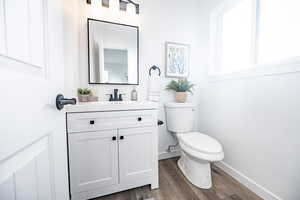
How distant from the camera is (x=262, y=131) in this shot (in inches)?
45.1

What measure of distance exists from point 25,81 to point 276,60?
63.7 inches

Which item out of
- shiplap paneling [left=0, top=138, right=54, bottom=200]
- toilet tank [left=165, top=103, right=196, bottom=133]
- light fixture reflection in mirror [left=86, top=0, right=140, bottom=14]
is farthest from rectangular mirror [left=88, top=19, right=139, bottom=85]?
shiplap paneling [left=0, top=138, right=54, bottom=200]

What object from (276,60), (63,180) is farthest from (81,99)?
(276,60)

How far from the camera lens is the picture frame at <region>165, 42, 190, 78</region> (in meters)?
1.73

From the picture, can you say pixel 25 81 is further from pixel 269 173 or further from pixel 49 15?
pixel 269 173

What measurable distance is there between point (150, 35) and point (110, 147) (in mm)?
1408

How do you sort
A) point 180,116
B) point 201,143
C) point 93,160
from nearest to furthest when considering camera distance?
point 93,160
point 201,143
point 180,116

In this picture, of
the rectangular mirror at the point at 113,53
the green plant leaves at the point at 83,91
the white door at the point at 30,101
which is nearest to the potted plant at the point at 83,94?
the green plant leaves at the point at 83,91

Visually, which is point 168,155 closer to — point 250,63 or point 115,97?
point 115,97

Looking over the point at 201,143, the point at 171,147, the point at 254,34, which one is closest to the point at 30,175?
the point at 201,143

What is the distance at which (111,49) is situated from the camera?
4.82 ft

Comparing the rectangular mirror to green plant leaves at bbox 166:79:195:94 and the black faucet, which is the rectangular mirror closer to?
the black faucet

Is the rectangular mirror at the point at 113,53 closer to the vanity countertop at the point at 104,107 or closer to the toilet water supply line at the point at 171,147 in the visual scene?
the vanity countertop at the point at 104,107

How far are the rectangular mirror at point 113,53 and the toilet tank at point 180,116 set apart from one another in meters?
0.57
